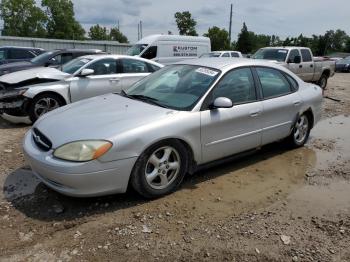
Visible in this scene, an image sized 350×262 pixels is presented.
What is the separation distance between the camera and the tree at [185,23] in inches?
1981

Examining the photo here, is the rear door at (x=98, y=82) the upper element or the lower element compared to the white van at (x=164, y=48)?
lower

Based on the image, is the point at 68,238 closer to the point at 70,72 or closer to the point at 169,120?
the point at 169,120

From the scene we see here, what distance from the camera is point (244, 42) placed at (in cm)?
6612

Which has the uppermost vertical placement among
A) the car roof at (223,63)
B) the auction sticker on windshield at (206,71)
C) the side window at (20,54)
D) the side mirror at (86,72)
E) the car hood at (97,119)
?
the car roof at (223,63)

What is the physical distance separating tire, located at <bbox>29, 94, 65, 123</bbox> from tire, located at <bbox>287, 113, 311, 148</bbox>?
15.2ft

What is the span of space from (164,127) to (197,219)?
3.30 feet

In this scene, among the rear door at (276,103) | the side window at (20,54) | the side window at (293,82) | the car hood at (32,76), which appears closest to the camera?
the rear door at (276,103)

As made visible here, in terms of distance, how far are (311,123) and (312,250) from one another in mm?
3334

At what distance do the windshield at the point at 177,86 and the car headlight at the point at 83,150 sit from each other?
3.47ft

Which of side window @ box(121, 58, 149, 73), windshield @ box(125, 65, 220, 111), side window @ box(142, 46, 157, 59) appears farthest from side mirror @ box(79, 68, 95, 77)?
side window @ box(142, 46, 157, 59)

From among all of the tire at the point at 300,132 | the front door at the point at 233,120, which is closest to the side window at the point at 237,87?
the front door at the point at 233,120

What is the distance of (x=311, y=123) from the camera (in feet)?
20.2

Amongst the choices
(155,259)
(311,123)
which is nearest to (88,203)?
(155,259)

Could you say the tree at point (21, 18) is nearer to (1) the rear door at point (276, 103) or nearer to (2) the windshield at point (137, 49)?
(2) the windshield at point (137, 49)
